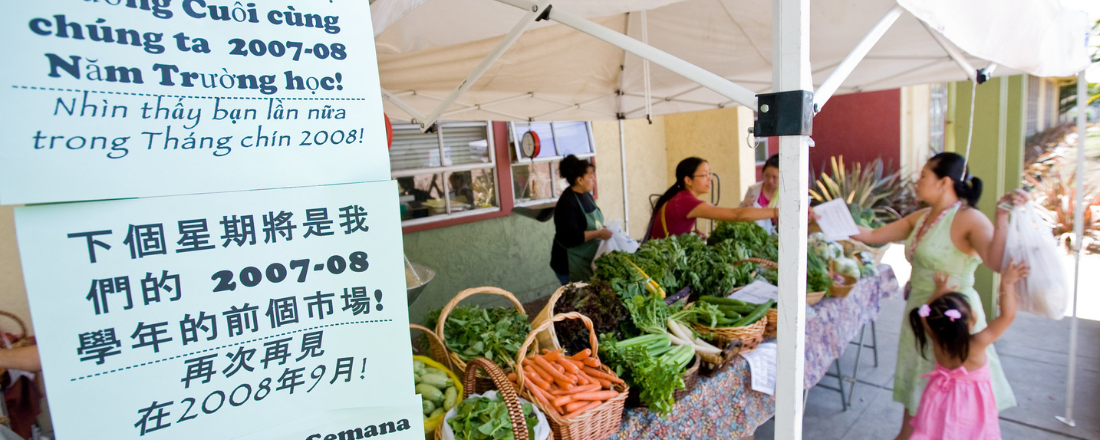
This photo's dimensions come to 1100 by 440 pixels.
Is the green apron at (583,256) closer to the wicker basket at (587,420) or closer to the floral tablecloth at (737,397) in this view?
the floral tablecloth at (737,397)

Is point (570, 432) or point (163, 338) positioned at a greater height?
point (163, 338)

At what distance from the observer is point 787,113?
1.41 meters

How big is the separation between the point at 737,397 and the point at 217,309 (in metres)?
2.45

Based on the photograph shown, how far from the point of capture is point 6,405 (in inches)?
77.2

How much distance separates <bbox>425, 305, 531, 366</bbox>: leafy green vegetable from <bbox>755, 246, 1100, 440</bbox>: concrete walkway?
212 cm

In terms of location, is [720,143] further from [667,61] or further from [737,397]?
[667,61]

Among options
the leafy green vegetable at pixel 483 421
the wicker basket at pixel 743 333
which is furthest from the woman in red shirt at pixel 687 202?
the leafy green vegetable at pixel 483 421

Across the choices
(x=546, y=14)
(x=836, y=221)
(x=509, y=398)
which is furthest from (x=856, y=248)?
(x=509, y=398)

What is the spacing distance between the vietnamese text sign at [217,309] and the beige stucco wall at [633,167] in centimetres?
622

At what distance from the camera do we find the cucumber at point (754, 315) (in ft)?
9.02

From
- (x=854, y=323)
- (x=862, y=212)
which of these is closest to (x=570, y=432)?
(x=854, y=323)

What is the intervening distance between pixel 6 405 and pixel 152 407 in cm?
189

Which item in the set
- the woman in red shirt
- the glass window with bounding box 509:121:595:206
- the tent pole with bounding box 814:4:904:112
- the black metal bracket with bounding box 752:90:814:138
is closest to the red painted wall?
the glass window with bounding box 509:121:595:206

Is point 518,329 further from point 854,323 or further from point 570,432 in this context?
point 854,323
